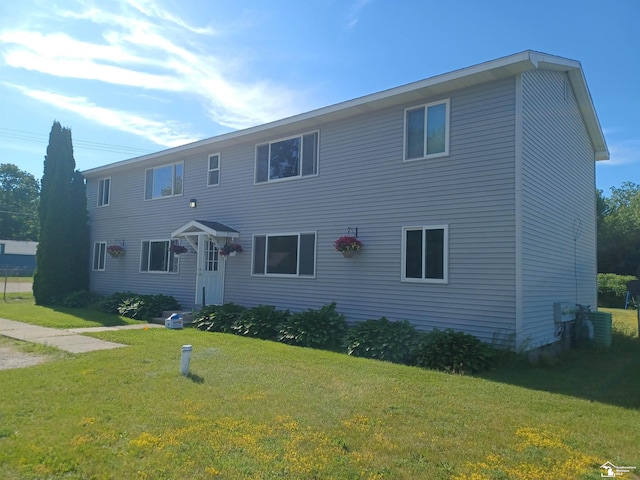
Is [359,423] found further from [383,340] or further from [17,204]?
[17,204]

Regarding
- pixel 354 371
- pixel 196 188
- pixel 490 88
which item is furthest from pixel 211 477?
pixel 196 188

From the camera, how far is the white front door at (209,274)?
14688 millimetres

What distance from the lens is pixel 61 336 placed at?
10.4 metres

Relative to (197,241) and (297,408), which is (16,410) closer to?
(297,408)

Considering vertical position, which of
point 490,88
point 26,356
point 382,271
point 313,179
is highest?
point 490,88

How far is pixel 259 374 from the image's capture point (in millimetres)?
7074

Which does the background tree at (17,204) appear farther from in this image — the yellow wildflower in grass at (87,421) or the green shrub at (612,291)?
the yellow wildflower in grass at (87,421)

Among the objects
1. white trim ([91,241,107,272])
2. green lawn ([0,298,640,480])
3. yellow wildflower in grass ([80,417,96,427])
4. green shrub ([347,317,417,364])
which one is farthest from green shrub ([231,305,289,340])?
white trim ([91,241,107,272])

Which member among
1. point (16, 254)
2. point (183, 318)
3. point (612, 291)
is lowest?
point (183, 318)

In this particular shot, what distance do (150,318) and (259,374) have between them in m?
8.24

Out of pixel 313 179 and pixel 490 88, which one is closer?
pixel 490 88

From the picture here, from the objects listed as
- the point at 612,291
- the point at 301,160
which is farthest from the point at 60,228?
the point at 612,291

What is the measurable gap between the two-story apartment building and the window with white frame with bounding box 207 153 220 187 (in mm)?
53

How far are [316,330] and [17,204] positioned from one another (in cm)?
7536
